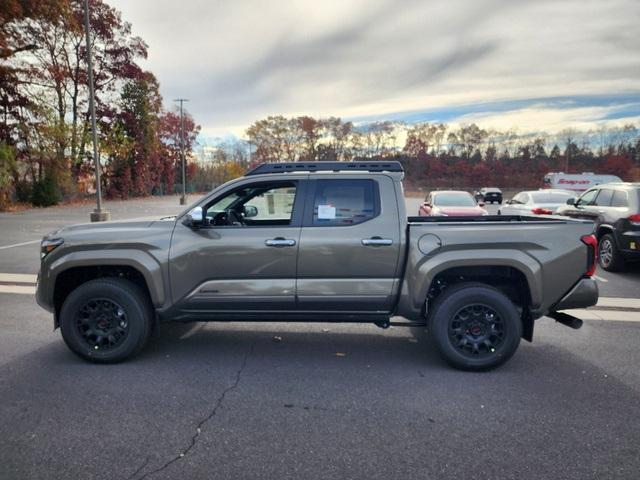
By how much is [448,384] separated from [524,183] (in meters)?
87.6

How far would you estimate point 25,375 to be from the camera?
4199mm

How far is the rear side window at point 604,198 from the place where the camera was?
9.38m

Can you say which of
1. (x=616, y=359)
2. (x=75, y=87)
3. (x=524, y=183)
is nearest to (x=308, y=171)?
(x=616, y=359)

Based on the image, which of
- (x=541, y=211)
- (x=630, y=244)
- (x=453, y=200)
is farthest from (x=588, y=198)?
(x=453, y=200)

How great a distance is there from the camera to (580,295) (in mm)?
4270

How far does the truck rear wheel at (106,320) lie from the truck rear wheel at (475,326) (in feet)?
9.02

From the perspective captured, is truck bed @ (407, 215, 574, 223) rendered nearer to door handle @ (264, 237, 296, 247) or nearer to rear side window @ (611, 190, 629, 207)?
door handle @ (264, 237, 296, 247)

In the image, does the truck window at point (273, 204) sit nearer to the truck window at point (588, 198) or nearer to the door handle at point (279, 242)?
the door handle at point (279, 242)

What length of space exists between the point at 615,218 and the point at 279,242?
7.46 meters

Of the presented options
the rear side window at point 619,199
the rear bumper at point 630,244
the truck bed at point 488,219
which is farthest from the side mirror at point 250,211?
the rear side window at point 619,199

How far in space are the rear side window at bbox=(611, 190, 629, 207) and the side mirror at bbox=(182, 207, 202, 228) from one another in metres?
8.11

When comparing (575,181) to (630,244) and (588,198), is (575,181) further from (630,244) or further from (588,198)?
(630,244)

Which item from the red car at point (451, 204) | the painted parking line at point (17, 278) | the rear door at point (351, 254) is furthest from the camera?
the red car at point (451, 204)

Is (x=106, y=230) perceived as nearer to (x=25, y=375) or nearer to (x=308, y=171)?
(x=25, y=375)
